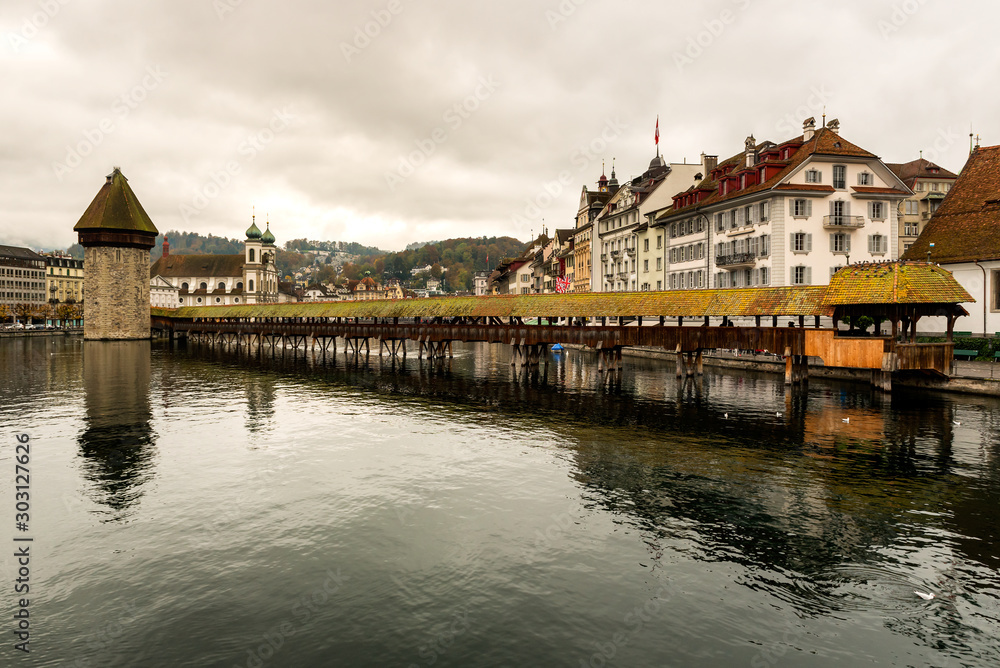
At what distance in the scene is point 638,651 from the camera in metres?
9.61

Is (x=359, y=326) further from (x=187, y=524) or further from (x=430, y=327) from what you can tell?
(x=187, y=524)

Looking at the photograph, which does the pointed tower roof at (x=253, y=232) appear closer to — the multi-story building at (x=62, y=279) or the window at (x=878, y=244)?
the multi-story building at (x=62, y=279)

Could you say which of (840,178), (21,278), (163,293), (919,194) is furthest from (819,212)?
(21,278)

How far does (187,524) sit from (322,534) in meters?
3.58

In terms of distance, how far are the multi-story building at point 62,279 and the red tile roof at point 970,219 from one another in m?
170

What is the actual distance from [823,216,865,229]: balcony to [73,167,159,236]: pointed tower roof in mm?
99208

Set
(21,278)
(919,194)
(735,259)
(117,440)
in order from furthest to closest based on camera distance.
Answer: (21,278) → (919,194) → (735,259) → (117,440)

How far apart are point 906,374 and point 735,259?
17.6 metres

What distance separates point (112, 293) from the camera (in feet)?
317

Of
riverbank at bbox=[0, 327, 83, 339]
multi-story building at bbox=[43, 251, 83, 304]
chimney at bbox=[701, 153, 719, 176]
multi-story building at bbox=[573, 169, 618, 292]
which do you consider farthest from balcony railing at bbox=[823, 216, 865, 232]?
multi-story building at bbox=[43, 251, 83, 304]

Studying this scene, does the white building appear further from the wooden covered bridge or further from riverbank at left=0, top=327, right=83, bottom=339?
the wooden covered bridge

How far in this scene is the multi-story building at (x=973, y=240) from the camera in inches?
1497

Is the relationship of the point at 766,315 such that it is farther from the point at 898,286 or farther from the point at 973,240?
the point at 973,240

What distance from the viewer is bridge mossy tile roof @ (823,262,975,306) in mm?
30328
